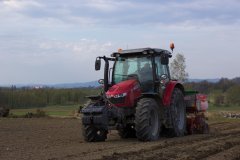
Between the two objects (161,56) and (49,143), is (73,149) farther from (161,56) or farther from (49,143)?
(161,56)

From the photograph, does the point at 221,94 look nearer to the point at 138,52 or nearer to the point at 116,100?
the point at 138,52

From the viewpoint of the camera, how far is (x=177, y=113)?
15.1 meters

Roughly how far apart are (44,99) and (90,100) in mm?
40382

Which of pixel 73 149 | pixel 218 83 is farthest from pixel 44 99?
pixel 73 149

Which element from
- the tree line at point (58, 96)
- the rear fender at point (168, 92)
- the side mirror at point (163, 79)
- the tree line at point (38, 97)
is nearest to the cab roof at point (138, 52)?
the side mirror at point (163, 79)

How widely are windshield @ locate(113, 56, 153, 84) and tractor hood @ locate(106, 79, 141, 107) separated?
1.82ft

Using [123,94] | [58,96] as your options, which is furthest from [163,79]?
[58,96]

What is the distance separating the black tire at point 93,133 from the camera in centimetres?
1295

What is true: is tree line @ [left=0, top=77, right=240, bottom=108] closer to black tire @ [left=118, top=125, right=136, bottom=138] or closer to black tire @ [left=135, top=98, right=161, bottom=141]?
black tire @ [left=118, top=125, right=136, bottom=138]

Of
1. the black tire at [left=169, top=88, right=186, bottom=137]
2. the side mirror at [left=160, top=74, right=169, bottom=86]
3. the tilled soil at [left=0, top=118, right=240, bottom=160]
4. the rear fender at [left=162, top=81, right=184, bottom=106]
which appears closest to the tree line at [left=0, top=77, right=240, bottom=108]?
the black tire at [left=169, top=88, right=186, bottom=137]

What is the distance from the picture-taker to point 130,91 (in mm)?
13156

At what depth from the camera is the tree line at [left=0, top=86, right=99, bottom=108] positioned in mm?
48037

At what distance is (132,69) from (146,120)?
2021 millimetres

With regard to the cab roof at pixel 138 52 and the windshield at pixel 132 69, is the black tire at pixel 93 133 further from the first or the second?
the cab roof at pixel 138 52
